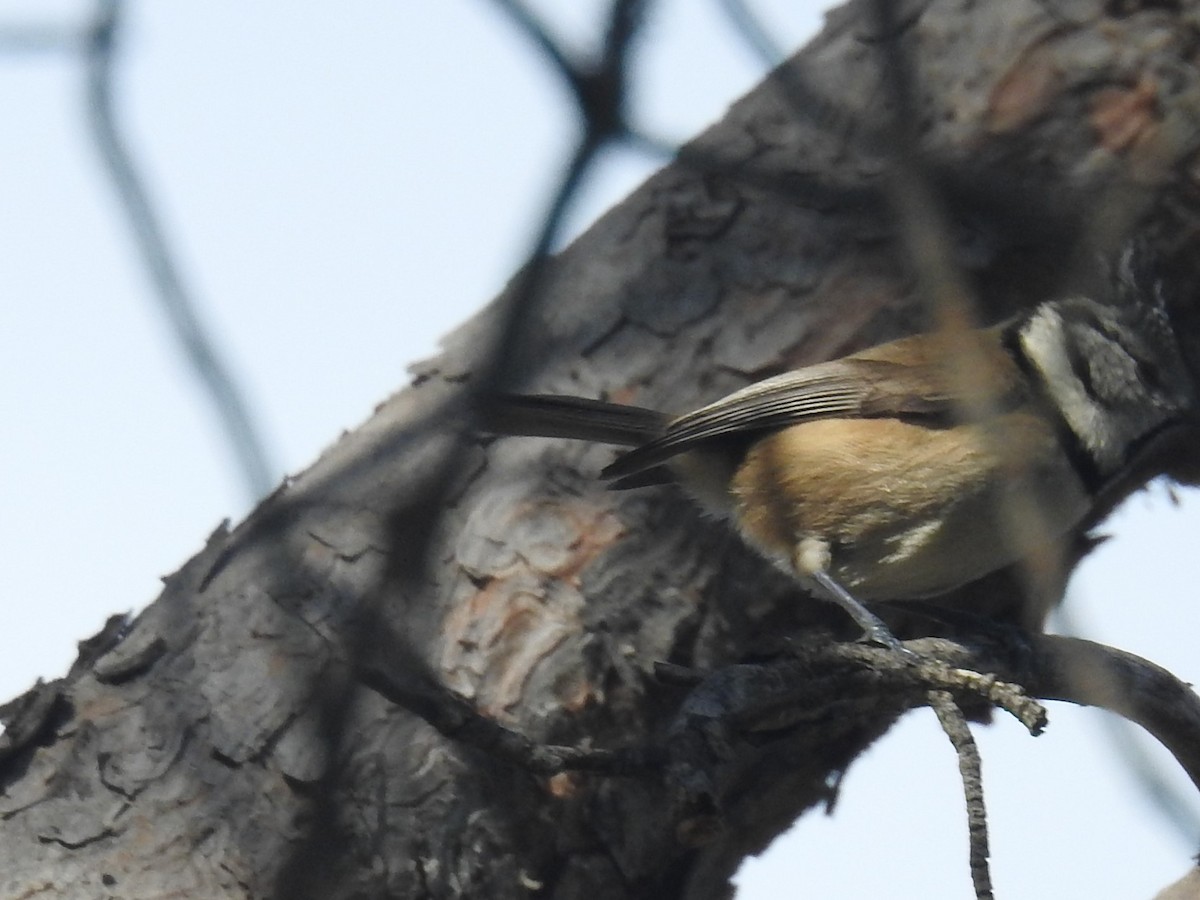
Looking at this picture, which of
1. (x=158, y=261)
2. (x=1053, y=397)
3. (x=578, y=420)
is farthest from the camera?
Answer: (x=1053, y=397)

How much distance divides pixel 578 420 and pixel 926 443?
0.82m

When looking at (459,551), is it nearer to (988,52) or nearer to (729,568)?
(729,568)

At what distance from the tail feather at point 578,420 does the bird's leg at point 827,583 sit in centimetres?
44

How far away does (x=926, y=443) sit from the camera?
125 inches


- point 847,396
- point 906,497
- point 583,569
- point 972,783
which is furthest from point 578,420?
point 972,783

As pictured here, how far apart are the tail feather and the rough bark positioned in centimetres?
7

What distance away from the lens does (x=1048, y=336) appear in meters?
3.30

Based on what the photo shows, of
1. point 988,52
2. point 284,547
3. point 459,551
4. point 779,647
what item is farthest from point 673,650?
point 988,52

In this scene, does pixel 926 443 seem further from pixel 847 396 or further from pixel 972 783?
pixel 972 783

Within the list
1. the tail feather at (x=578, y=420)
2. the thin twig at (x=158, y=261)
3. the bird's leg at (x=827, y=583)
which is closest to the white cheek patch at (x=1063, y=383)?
the bird's leg at (x=827, y=583)

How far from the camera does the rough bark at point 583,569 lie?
2363 mm

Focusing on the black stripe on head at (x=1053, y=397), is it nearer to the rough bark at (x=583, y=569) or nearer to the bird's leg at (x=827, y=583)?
the rough bark at (x=583, y=569)

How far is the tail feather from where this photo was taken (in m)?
2.81

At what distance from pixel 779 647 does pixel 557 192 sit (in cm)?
173
